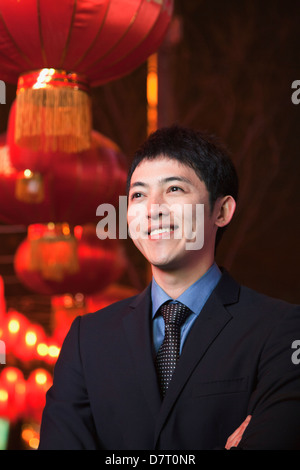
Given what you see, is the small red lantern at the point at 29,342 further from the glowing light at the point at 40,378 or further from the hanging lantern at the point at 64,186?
the hanging lantern at the point at 64,186

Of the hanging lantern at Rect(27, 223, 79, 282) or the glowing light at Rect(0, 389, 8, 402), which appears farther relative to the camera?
the glowing light at Rect(0, 389, 8, 402)

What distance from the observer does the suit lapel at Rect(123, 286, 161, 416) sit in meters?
1.09

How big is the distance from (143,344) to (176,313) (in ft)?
0.24

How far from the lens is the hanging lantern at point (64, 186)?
7.89 feet

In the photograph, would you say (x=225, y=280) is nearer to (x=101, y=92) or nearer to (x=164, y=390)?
(x=164, y=390)

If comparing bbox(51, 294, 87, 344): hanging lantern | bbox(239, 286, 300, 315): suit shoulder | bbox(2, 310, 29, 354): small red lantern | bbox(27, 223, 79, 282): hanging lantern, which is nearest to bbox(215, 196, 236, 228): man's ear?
bbox(239, 286, 300, 315): suit shoulder

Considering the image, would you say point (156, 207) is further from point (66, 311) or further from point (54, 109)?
point (66, 311)

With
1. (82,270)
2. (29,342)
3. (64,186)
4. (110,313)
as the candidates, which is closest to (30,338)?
(29,342)

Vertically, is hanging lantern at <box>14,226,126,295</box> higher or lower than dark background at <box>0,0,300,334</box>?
lower

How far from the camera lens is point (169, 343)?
3.74 feet

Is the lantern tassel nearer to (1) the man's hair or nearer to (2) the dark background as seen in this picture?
(1) the man's hair

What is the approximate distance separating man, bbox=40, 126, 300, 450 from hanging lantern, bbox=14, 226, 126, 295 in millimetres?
1627

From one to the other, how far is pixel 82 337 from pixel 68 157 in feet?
3.90

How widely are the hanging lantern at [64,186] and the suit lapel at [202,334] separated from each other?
1.24m
